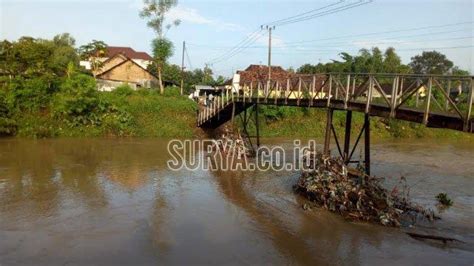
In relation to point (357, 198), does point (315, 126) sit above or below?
above

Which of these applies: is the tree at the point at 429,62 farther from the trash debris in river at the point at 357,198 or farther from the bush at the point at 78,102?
the trash debris in river at the point at 357,198

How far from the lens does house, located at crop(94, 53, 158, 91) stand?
1763 inches

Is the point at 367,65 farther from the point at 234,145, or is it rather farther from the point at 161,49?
the point at 234,145

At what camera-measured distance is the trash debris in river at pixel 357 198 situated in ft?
40.1

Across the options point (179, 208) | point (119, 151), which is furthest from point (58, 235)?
point (119, 151)

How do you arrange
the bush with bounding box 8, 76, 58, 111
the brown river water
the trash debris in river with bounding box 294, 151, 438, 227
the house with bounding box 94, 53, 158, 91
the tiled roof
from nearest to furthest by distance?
the brown river water, the trash debris in river with bounding box 294, 151, 438, 227, the bush with bounding box 8, 76, 58, 111, the house with bounding box 94, 53, 158, 91, the tiled roof

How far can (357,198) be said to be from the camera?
1262 cm

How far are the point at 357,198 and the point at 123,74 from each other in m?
37.7

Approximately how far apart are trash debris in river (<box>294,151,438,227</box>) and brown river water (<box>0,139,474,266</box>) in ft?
1.32

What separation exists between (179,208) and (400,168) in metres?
12.1

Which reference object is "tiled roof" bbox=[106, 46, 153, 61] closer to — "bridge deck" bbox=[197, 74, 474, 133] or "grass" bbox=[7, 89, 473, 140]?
"grass" bbox=[7, 89, 473, 140]

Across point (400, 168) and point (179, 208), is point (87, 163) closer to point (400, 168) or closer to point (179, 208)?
point (179, 208)

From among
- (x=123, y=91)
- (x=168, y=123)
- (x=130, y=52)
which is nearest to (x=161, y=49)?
(x=123, y=91)

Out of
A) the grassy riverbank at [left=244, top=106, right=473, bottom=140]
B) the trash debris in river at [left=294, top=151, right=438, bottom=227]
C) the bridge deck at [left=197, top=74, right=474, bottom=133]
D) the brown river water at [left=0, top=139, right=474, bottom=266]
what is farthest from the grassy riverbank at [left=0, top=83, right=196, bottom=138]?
the trash debris in river at [left=294, top=151, right=438, bottom=227]
